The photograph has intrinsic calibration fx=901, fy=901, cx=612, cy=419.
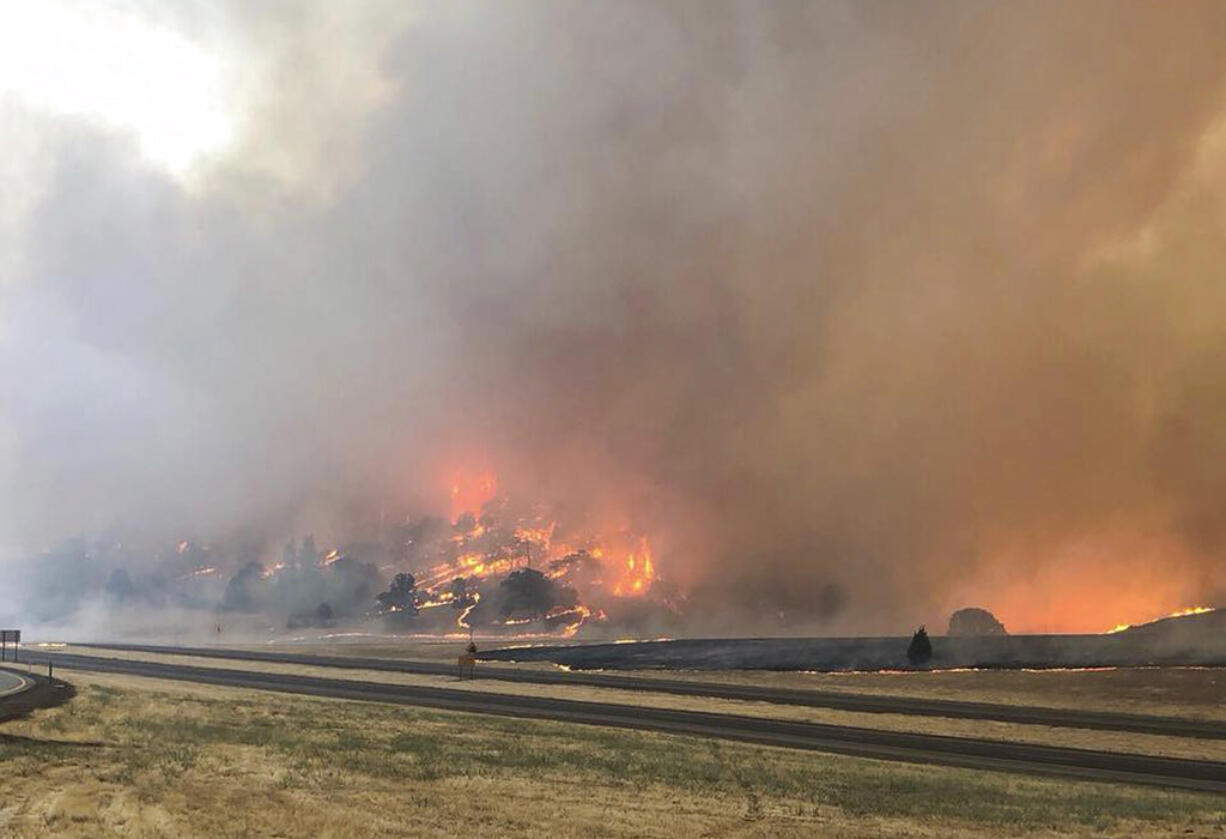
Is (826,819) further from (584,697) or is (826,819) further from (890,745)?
(584,697)

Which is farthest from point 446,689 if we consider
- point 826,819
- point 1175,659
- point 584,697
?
point 1175,659

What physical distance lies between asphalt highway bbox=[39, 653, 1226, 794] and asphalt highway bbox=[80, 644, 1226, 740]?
39.0 feet

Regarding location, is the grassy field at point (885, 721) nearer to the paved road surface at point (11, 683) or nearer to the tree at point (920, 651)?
the paved road surface at point (11, 683)

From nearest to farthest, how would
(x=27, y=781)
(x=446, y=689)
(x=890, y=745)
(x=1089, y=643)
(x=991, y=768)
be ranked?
(x=27, y=781), (x=991, y=768), (x=890, y=745), (x=446, y=689), (x=1089, y=643)

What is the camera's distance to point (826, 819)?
3756 centimetres

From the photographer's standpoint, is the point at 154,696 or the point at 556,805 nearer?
the point at 556,805

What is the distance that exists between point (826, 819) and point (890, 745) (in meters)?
25.4

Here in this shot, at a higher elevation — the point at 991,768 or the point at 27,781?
the point at 27,781

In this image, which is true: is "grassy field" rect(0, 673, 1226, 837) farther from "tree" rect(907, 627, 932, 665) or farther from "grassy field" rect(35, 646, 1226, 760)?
"tree" rect(907, 627, 932, 665)

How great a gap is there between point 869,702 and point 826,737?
74.0ft

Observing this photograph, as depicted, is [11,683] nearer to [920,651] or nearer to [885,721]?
[885,721]

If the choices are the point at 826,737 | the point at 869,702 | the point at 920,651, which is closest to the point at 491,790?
the point at 826,737

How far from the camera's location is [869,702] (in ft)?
276

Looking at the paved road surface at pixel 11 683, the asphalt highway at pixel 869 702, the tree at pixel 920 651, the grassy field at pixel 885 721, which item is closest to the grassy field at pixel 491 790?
the grassy field at pixel 885 721
